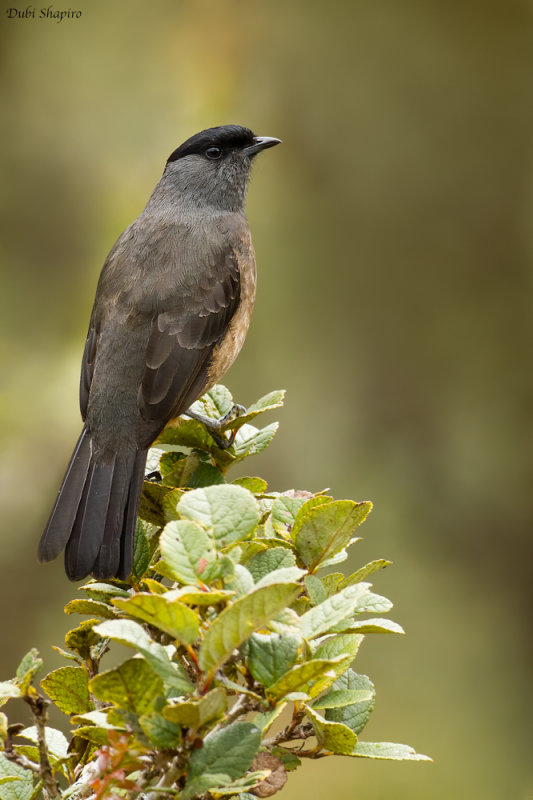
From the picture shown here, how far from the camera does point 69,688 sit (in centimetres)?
129

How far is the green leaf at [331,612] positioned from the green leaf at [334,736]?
0.10 metres

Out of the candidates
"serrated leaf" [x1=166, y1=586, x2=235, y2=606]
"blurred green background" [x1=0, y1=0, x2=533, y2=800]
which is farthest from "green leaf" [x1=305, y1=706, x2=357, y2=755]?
"blurred green background" [x1=0, y1=0, x2=533, y2=800]

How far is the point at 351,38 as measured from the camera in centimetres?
433

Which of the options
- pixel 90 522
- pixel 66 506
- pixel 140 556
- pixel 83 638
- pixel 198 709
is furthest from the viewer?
pixel 66 506

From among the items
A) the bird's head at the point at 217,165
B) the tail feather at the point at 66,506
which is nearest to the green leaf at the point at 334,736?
the tail feather at the point at 66,506

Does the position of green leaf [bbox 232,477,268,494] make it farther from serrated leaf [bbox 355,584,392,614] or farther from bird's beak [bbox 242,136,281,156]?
bird's beak [bbox 242,136,281,156]

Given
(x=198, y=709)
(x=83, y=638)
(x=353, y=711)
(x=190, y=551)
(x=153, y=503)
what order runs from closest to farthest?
(x=198, y=709), (x=190, y=551), (x=353, y=711), (x=83, y=638), (x=153, y=503)

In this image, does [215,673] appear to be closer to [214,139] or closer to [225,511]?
[225,511]

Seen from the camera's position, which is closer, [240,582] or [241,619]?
[241,619]

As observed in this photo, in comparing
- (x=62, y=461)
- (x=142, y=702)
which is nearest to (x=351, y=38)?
(x=62, y=461)

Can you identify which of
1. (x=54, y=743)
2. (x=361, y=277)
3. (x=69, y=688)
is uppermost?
(x=361, y=277)

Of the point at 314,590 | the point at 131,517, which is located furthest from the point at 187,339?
the point at 314,590

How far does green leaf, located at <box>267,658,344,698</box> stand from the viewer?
988 mm

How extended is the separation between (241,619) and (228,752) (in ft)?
0.52
